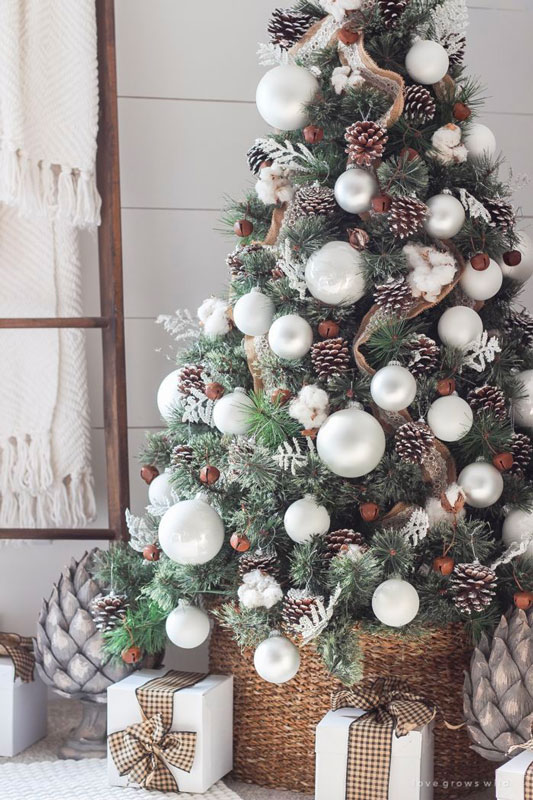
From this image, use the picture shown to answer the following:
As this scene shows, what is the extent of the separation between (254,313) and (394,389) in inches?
8.3

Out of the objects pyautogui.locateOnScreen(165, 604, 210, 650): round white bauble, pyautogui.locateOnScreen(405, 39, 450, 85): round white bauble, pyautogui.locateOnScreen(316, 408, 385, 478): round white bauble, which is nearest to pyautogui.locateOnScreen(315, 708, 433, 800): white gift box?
pyautogui.locateOnScreen(165, 604, 210, 650): round white bauble

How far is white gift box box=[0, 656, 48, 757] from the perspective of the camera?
1224 millimetres

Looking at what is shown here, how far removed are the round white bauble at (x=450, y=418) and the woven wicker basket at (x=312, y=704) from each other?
0.24 metres

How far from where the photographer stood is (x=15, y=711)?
1232 millimetres

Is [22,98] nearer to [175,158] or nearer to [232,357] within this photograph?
[175,158]

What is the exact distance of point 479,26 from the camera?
1.48 m

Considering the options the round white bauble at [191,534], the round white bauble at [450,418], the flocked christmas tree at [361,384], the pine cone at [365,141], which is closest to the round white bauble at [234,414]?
the flocked christmas tree at [361,384]

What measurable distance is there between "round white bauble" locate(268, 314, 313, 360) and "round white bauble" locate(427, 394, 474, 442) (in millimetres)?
175

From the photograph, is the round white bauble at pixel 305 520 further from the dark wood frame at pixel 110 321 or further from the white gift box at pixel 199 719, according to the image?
the dark wood frame at pixel 110 321

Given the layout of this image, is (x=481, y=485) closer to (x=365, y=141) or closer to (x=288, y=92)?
(x=365, y=141)

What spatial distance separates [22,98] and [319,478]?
2.55 feet

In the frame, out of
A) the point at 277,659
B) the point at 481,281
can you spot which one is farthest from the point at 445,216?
the point at 277,659

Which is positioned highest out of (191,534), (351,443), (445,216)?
(445,216)

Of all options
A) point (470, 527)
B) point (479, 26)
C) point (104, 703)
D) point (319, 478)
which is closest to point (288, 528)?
point (319, 478)
